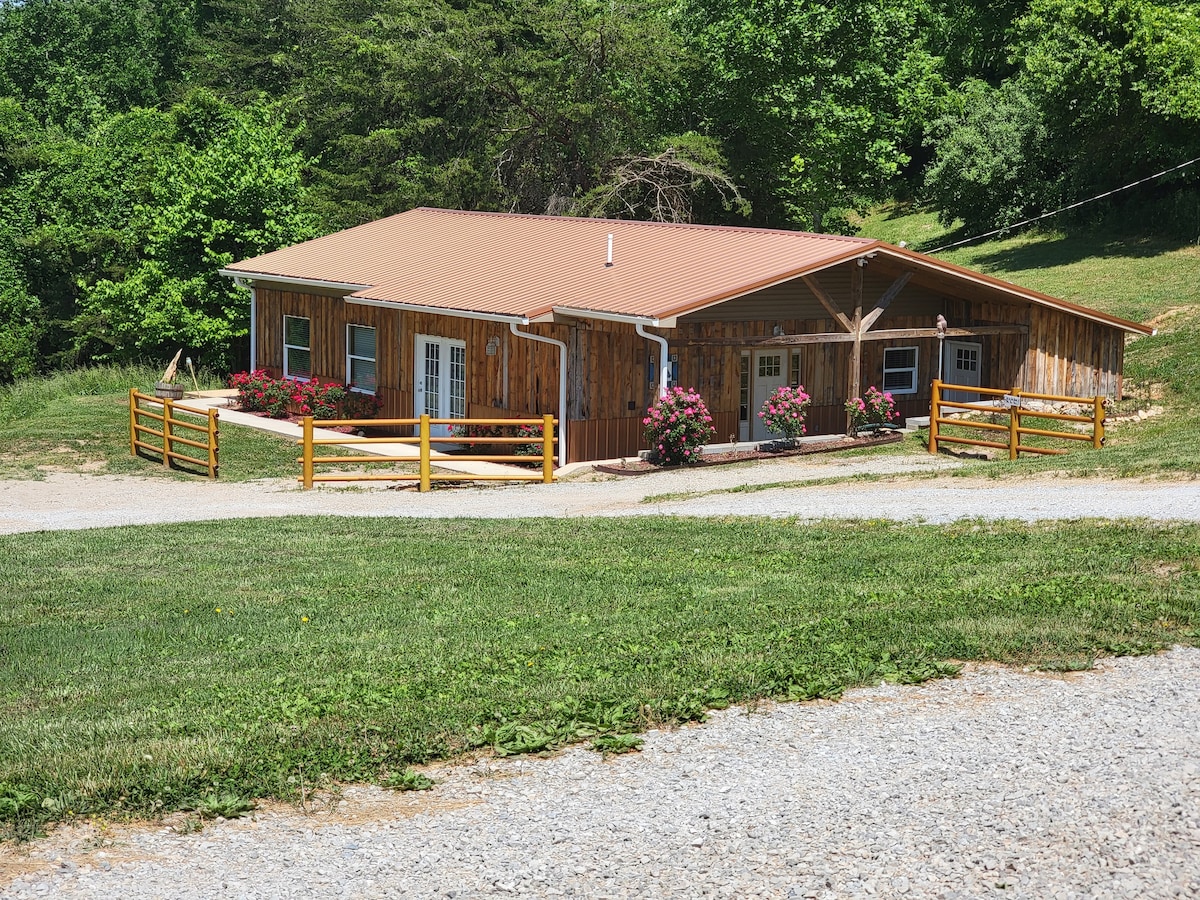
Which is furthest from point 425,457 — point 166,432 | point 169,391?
point 169,391

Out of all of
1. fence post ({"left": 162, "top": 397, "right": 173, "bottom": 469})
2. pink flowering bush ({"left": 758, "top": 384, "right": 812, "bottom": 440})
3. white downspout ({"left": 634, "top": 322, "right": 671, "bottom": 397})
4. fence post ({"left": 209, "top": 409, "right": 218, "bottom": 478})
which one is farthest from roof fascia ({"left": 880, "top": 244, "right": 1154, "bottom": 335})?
fence post ({"left": 162, "top": 397, "right": 173, "bottom": 469})

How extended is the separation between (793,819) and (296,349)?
83.7ft

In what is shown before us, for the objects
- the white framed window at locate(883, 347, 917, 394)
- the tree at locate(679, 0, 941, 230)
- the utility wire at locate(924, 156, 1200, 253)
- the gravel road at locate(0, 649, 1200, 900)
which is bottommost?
the gravel road at locate(0, 649, 1200, 900)

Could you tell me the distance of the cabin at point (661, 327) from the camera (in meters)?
23.0

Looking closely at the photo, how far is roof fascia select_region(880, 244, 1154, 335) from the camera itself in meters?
24.0

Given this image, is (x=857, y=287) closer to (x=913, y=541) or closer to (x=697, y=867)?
(x=913, y=541)

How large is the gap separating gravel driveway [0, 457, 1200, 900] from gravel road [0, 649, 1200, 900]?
1cm

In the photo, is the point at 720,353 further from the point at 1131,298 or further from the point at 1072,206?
the point at 1072,206

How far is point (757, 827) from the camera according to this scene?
637 centimetres

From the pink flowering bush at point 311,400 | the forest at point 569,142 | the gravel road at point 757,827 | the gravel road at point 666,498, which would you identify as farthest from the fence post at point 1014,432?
the forest at point 569,142

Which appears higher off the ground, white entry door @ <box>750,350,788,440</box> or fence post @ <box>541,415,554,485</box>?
white entry door @ <box>750,350,788,440</box>

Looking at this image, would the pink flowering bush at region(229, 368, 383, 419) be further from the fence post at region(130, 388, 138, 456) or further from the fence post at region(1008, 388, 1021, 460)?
the fence post at region(1008, 388, 1021, 460)

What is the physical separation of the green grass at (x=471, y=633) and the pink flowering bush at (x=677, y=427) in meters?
7.68

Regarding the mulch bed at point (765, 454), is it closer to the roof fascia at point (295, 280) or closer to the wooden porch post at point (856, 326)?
the wooden porch post at point (856, 326)
